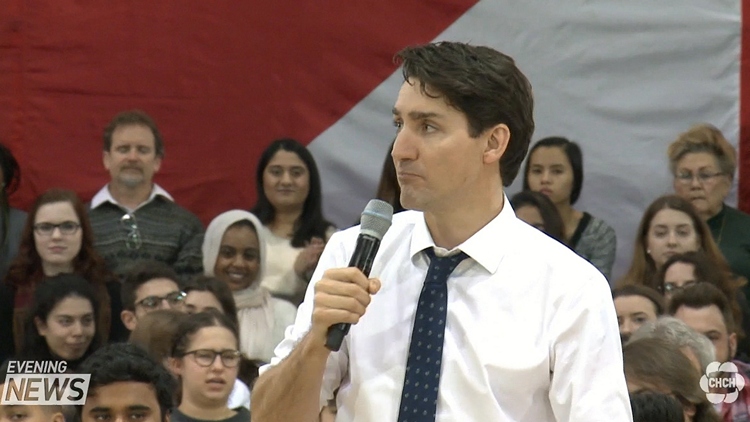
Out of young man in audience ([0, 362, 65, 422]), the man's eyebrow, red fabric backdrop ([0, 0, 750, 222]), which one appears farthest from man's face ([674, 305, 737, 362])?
the man's eyebrow

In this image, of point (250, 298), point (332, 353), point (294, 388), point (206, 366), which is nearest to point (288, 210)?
point (250, 298)

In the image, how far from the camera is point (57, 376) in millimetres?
3584

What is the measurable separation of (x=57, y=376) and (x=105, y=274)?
1.26 m

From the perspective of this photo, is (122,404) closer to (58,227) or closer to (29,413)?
(29,413)


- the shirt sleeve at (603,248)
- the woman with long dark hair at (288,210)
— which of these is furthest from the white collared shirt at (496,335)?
the shirt sleeve at (603,248)

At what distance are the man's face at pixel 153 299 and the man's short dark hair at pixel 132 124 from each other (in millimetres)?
812

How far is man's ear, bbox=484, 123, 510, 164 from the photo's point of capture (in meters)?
2.06

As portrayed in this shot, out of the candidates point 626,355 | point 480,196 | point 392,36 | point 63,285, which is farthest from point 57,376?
point 392,36

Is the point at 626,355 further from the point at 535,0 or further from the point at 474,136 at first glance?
the point at 535,0

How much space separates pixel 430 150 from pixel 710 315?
107 inches

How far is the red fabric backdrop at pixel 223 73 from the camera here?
225 inches

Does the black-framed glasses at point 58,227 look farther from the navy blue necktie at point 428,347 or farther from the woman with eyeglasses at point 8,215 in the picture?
the navy blue necktie at point 428,347

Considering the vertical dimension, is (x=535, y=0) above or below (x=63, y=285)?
above

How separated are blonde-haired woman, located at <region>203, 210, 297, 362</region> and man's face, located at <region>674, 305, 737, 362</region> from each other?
58.4 inches
